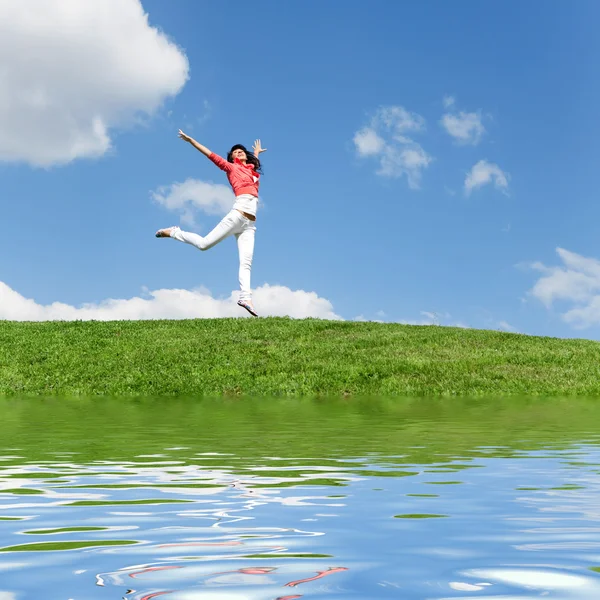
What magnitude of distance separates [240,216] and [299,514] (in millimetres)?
20368

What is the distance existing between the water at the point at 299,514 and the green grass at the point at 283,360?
10535mm

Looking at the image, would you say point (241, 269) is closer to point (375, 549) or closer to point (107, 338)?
point (107, 338)

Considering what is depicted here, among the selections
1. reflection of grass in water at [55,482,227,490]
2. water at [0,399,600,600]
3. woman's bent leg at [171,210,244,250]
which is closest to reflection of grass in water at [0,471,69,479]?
water at [0,399,600,600]

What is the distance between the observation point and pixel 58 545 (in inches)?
168

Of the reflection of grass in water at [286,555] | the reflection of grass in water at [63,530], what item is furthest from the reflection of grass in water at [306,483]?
the reflection of grass in water at [286,555]

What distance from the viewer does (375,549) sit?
411 cm

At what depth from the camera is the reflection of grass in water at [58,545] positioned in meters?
4.17

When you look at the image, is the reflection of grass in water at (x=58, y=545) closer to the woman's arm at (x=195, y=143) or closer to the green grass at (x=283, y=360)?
the green grass at (x=283, y=360)

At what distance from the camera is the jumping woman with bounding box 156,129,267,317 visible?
24.6 meters

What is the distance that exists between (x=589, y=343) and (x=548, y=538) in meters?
27.7

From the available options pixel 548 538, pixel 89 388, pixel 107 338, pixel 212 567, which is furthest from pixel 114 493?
pixel 107 338

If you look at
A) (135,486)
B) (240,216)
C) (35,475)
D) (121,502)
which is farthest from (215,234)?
(121,502)

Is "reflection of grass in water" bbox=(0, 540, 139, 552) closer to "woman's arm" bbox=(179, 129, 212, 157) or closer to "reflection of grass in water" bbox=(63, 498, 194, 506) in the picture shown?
"reflection of grass in water" bbox=(63, 498, 194, 506)

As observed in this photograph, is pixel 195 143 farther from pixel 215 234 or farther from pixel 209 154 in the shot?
pixel 215 234
